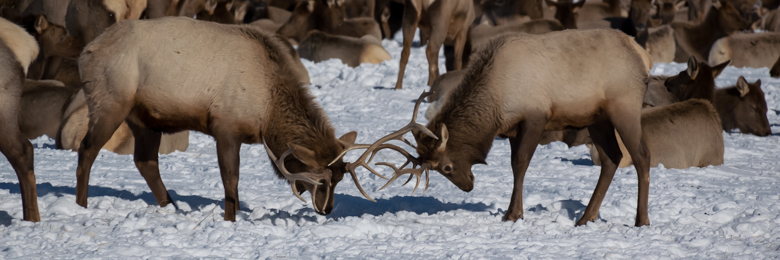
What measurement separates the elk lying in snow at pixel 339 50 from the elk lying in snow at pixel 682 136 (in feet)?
26.2

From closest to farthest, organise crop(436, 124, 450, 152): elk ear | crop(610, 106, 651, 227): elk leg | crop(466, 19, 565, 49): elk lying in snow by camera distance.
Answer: crop(436, 124, 450, 152): elk ear → crop(610, 106, 651, 227): elk leg → crop(466, 19, 565, 49): elk lying in snow

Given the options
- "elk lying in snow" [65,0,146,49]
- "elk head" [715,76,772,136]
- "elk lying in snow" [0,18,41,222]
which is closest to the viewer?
"elk lying in snow" [0,18,41,222]

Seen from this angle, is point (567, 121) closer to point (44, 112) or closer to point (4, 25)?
point (4, 25)

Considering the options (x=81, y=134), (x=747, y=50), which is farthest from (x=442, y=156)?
(x=747, y=50)

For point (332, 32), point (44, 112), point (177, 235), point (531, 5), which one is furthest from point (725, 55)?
point (177, 235)

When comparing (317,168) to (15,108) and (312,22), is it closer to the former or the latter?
(15,108)

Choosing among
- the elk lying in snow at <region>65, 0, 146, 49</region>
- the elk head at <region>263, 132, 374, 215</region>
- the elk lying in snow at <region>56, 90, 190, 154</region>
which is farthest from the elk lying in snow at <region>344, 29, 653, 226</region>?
the elk lying in snow at <region>65, 0, 146, 49</region>

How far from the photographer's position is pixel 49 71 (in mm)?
12000

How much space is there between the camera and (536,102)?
6680 mm

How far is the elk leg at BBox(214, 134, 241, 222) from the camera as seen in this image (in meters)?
6.36

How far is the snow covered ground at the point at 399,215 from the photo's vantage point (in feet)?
17.9

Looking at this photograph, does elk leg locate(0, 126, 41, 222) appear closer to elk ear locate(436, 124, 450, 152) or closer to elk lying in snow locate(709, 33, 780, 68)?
elk ear locate(436, 124, 450, 152)

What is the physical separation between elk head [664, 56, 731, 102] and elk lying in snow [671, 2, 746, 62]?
23.0ft

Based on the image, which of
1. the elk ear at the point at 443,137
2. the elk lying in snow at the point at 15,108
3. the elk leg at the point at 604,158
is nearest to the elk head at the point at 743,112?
the elk leg at the point at 604,158
